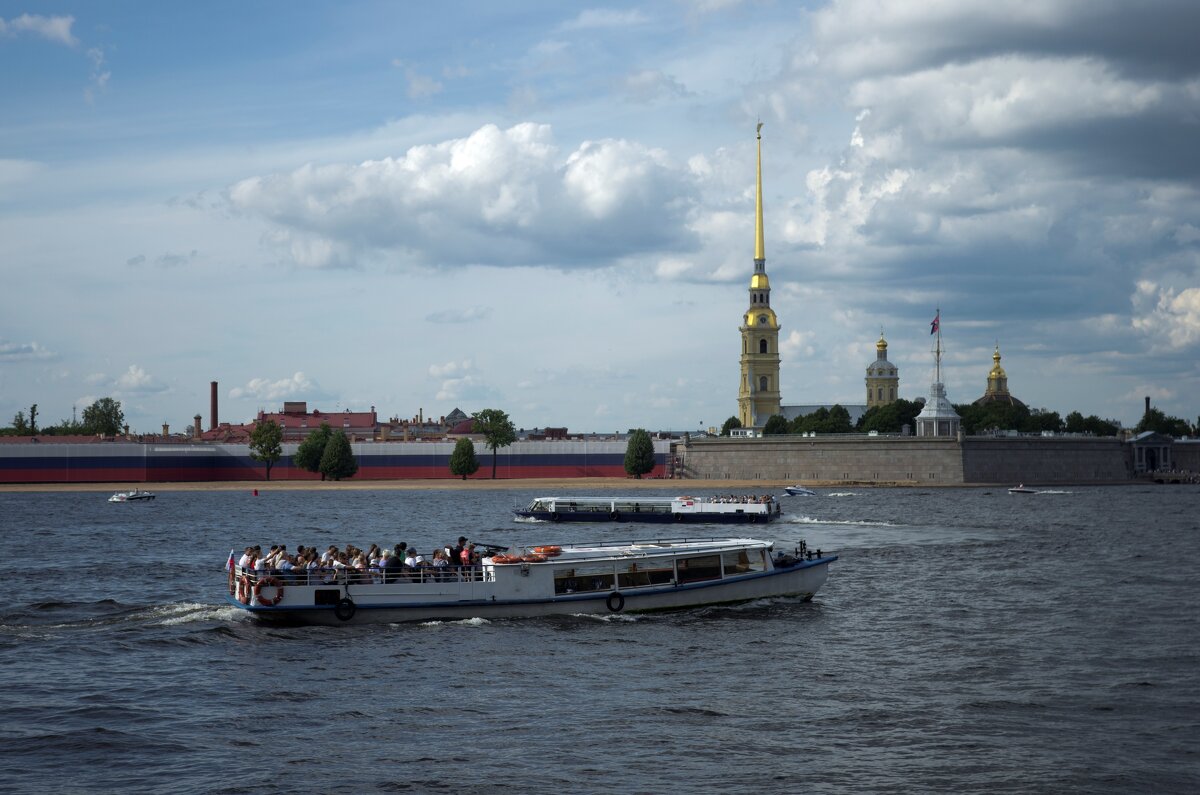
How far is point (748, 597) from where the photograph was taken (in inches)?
1612

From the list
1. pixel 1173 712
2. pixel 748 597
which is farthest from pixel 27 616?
pixel 1173 712

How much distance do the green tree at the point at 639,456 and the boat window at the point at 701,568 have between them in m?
110

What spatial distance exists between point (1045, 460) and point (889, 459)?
64.3 feet

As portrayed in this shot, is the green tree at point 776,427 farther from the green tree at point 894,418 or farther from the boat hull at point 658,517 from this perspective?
the boat hull at point 658,517

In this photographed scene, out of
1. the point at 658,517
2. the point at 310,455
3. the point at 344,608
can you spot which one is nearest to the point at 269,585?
the point at 344,608

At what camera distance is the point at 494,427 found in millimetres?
152375

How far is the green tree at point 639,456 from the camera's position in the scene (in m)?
150

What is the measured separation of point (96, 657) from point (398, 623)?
7.98 m

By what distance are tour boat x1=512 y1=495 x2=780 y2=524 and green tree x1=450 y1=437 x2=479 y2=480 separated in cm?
5714

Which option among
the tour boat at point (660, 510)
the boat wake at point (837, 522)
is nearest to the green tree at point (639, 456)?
the tour boat at point (660, 510)

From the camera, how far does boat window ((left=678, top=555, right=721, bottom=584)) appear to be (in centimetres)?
4016

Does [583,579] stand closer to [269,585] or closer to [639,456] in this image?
[269,585]

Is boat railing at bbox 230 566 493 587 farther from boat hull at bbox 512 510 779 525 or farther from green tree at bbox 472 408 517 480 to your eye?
green tree at bbox 472 408 517 480

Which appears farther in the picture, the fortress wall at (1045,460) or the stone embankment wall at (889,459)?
the fortress wall at (1045,460)
